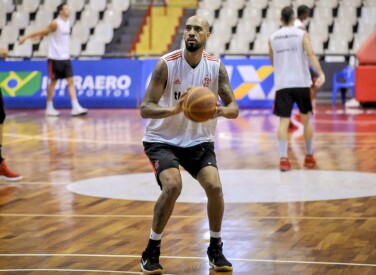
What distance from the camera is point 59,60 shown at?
736 inches

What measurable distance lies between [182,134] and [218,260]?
2.92 ft

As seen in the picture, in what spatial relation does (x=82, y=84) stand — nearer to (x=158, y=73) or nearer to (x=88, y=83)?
(x=88, y=83)

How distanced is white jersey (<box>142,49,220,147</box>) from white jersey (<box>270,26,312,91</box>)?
15.3ft

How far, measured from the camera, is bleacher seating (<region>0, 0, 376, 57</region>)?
2203 centimetres

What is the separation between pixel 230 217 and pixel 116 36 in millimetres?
15307

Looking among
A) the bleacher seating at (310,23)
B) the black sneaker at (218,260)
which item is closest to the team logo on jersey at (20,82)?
the bleacher seating at (310,23)

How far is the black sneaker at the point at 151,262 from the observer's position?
6297 mm

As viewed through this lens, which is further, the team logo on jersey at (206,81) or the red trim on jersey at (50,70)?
the red trim on jersey at (50,70)

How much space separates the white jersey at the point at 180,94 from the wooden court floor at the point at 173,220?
83 cm

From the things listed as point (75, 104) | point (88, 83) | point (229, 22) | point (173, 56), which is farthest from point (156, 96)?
point (229, 22)

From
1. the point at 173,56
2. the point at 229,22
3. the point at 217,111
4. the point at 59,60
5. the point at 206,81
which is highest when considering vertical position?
the point at 173,56

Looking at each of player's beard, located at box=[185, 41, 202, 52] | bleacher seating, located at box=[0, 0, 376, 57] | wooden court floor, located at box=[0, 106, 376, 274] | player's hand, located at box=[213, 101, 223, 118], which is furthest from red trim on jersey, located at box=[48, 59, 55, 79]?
player's hand, located at box=[213, 101, 223, 118]

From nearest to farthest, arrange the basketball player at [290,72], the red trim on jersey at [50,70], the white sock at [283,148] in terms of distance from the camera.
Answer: the white sock at [283,148], the basketball player at [290,72], the red trim on jersey at [50,70]

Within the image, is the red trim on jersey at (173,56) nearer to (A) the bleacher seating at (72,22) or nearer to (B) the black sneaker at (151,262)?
(B) the black sneaker at (151,262)
